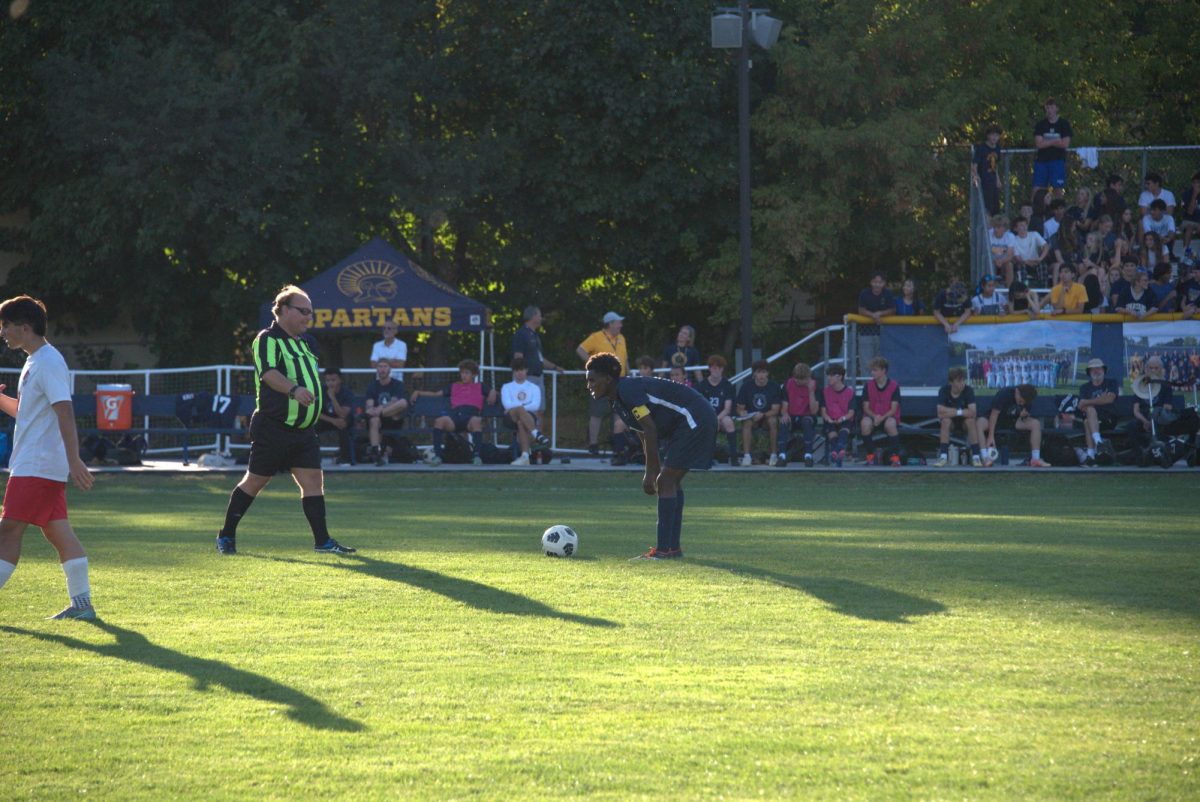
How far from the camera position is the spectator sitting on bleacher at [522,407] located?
70.8 feet

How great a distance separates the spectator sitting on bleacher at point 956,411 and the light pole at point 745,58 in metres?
3.82

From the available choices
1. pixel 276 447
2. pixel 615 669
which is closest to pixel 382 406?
pixel 276 447

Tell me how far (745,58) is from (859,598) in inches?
615

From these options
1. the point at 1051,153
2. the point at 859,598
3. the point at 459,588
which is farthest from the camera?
the point at 1051,153

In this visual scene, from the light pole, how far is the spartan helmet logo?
5.64 m

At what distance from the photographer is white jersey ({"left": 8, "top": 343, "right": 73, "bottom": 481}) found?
8.05m

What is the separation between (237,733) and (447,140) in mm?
27008

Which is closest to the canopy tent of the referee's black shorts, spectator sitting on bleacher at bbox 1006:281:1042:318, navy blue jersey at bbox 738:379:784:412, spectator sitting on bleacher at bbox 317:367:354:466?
spectator sitting on bleacher at bbox 317:367:354:466

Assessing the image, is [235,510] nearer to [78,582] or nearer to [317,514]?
[317,514]

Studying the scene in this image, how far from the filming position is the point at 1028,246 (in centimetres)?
2422

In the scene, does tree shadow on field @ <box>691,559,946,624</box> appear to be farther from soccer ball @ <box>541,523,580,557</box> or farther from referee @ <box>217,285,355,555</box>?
referee @ <box>217,285,355,555</box>

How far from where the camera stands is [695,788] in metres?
4.91

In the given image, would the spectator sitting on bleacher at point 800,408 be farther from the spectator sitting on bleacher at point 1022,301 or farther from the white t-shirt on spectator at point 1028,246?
the white t-shirt on spectator at point 1028,246

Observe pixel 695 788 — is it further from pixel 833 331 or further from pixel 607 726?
pixel 833 331
